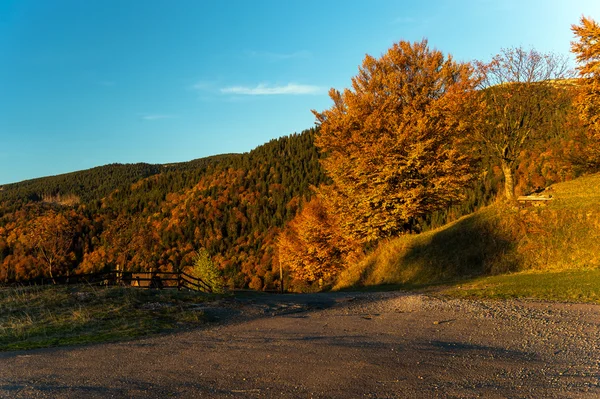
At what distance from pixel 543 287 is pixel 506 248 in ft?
31.4

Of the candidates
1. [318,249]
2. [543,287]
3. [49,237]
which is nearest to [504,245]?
[543,287]

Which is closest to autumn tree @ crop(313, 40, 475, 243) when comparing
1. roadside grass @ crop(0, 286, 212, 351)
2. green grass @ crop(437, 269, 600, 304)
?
green grass @ crop(437, 269, 600, 304)

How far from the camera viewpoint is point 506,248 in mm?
26406

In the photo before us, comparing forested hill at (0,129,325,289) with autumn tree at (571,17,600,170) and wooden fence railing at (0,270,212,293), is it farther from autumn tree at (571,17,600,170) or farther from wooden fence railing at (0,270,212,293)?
autumn tree at (571,17,600,170)

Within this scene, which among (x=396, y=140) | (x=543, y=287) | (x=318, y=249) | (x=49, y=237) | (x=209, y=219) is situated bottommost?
(x=543, y=287)

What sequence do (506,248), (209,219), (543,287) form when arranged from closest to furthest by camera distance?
(543,287), (506,248), (209,219)

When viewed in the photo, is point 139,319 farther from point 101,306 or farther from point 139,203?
point 139,203

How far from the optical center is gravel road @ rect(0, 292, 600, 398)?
650 centimetres

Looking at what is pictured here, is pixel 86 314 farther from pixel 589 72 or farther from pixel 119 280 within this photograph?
pixel 589 72

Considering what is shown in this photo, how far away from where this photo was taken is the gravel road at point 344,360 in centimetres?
650

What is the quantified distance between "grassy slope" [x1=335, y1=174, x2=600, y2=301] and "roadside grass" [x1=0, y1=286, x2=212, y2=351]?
45.7 ft

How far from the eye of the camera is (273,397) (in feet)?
20.3

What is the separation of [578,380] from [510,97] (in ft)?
104

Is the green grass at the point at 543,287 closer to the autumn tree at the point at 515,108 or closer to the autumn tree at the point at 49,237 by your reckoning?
the autumn tree at the point at 515,108
